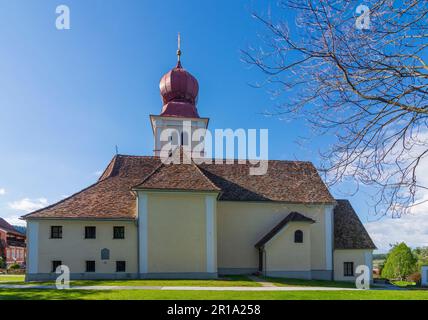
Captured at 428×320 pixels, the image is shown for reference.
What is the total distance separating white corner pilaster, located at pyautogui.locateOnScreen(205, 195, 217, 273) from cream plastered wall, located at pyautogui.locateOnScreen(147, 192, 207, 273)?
0.76 feet

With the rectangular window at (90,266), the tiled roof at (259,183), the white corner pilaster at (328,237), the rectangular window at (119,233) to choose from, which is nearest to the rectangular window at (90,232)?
the rectangular window at (119,233)

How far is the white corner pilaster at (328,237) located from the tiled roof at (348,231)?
611 mm

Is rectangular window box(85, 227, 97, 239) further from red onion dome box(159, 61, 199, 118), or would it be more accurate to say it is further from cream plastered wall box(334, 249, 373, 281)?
cream plastered wall box(334, 249, 373, 281)

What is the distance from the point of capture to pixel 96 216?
67.3ft

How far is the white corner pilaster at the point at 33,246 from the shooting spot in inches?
792

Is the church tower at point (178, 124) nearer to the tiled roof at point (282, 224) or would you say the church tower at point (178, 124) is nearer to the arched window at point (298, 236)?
the tiled roof at point (282, 224)

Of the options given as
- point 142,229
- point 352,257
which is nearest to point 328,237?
point 352,257

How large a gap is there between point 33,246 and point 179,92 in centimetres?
1931

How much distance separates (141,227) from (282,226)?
917 cm

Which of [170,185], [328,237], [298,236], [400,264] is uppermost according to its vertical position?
[170,185]

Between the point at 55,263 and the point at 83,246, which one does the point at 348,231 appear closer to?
the point at 83,246

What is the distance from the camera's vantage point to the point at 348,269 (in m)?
25.5

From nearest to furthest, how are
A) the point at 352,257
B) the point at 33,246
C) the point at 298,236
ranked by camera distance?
the point at 33,246, the point at 298,236, the point at 352,257

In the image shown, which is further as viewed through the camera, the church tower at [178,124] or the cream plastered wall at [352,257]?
the church tower at [178,124]
